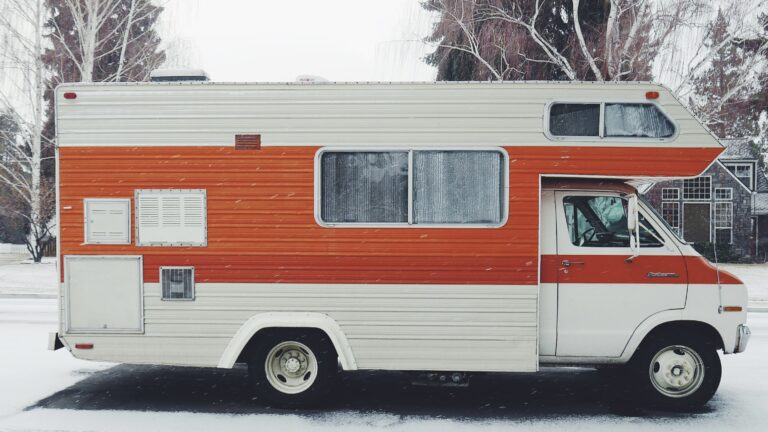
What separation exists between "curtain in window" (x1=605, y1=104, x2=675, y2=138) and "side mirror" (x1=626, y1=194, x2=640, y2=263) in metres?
0.58

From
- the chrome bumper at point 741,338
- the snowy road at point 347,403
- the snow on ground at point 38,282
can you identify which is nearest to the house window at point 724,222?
the snow on ground at point 38,282

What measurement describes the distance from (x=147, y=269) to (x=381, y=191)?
226cm

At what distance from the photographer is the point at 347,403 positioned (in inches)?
241

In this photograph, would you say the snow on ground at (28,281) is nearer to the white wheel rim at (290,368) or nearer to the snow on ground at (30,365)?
the snow on ground at (30,365)

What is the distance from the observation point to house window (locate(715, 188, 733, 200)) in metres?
31.4

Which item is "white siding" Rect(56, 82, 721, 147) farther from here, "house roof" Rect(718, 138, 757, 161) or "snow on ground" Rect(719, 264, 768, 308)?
"house roof" Rect(718, 138, 757, 161)

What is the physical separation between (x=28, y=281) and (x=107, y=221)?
45.8 feet

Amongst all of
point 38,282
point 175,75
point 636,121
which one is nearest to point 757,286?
point 636,121

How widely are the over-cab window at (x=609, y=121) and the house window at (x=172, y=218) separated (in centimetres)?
329

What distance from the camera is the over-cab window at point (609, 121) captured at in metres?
5.67

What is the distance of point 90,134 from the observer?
19.2 feet

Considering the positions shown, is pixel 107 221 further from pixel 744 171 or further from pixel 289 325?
pixel 744 171

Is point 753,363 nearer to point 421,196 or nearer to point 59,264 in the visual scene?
point 421,196

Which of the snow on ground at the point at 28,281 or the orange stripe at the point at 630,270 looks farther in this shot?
the snow on ground at the point at 28,281
